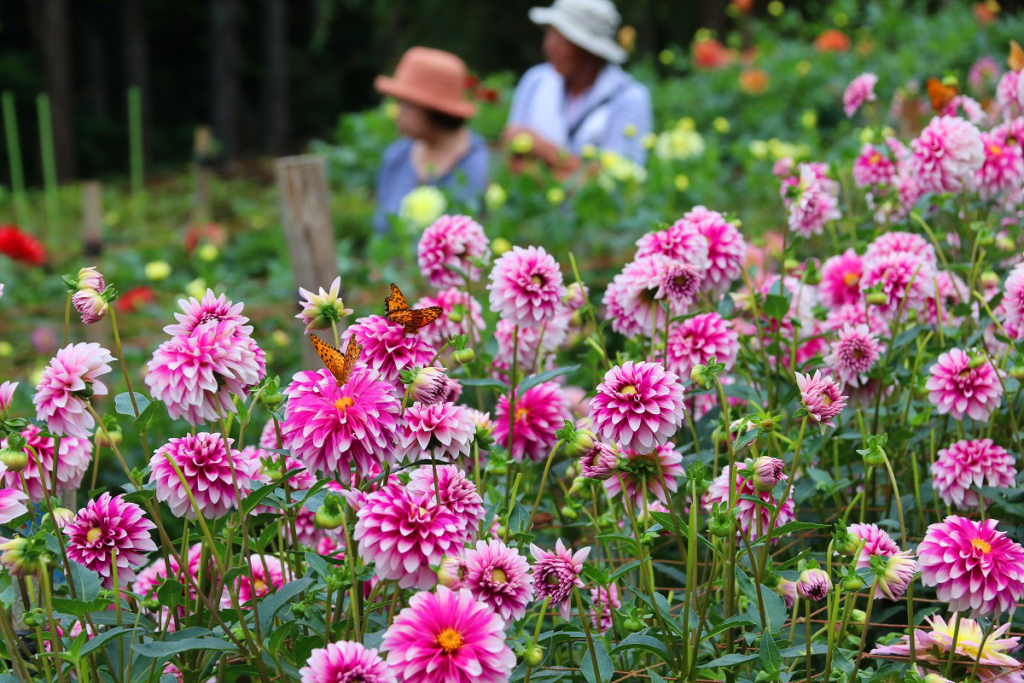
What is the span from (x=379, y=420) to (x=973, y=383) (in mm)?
623

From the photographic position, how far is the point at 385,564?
691mm

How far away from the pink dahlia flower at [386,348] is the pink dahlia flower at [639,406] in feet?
0.61

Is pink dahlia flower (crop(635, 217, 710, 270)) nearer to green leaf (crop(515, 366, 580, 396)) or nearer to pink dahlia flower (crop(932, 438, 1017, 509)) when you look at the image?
green leaf (crop(515, 366, 580, 396))

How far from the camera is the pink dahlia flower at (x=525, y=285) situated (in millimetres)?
925

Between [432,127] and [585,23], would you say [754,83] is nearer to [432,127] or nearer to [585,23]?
[585,23]

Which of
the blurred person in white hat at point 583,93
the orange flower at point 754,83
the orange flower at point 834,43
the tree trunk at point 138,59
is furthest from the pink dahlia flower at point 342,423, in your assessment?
the tree trunk at point 138,59

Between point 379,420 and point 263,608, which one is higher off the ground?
point 379,420

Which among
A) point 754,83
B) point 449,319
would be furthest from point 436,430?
point 754,83

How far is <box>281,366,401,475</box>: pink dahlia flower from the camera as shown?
0.74 m

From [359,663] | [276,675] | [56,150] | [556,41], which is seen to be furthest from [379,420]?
[56,150]

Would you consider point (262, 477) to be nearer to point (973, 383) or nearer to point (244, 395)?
point (244, 395)

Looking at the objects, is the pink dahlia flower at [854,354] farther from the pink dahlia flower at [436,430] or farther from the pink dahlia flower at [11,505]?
the pink dahlia flower at [11,505]

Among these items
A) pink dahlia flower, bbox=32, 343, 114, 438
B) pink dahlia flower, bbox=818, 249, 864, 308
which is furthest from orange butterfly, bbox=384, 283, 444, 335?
pink dahlia flower, bbox=818, 249, 864, 308

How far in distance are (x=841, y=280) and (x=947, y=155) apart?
22 centimetres
